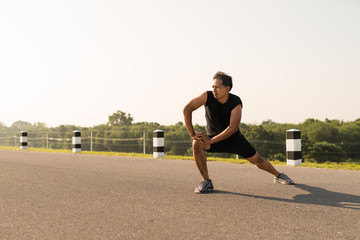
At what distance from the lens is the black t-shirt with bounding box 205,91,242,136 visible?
484 centimetres

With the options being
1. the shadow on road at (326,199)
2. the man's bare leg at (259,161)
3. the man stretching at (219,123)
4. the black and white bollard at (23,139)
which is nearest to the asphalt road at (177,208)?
the shadow on road at (326,199)

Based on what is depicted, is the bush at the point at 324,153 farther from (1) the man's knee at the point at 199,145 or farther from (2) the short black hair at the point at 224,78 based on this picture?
(2) the short black hair at the point at 224,78

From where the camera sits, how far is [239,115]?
→ 480 centimetres

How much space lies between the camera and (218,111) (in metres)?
4.89

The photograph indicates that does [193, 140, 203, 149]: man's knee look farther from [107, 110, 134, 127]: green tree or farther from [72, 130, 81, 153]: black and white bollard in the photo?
[107, 110, 134, 127]: green tree

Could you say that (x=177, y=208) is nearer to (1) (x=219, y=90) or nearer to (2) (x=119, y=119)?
(1) (x=219, y=90)

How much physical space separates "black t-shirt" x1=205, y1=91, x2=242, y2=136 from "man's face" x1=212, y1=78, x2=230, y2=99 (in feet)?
0.32

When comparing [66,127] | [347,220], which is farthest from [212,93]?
[66,127]

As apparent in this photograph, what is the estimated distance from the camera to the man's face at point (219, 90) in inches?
187

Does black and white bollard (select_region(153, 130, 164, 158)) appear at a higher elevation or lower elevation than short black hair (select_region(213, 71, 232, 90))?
lower

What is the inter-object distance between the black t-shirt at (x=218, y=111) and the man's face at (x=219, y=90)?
3.8 inches

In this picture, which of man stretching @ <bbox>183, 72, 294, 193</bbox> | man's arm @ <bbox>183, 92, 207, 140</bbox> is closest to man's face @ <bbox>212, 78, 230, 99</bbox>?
man stretching @ <bbox>183, 72, 294, 193</bbox>

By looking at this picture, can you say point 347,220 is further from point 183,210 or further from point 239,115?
point 239,115

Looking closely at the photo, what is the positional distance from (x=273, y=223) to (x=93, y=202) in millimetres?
2090
